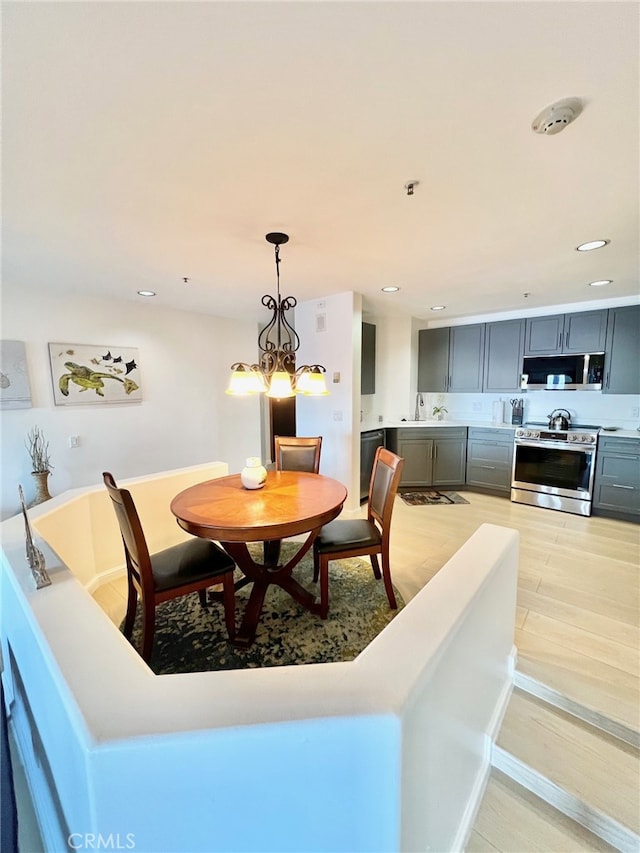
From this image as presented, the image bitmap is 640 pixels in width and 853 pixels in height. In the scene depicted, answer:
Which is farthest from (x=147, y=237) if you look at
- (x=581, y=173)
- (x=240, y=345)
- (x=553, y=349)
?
(x=553, y=349)

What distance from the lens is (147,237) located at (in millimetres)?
2193

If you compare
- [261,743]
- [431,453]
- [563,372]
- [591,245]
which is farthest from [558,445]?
[261,743]

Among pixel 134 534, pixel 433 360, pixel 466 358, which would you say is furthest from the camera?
pixel 433 360

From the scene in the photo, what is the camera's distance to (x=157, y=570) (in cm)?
191

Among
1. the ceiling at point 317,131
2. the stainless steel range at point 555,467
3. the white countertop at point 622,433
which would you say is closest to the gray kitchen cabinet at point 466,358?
the stainless steel range at point 555,467

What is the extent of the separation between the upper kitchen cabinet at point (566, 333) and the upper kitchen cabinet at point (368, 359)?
1889 mm

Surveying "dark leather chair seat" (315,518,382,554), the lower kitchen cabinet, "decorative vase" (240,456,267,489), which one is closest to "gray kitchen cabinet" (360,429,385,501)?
the lower kitchen cabinet

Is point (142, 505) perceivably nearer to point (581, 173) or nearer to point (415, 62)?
point (415, 62)

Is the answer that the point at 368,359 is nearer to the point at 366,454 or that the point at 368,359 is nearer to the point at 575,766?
the point at 366,454

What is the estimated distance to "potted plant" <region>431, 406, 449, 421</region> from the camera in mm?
5129

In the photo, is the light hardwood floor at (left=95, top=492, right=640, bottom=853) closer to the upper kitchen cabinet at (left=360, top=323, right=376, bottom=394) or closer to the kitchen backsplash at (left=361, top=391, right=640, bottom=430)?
the kitchen backsplash at (left=361, top=391, right=640, bottom=430)

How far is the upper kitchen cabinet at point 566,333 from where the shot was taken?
384 cm

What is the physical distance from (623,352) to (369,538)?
11.9 feet

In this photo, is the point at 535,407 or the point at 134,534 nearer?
the point at 134,534
